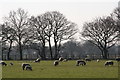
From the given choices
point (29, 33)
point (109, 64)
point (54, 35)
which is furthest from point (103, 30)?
point (109, 64)

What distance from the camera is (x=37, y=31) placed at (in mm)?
91312

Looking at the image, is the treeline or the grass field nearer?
the grass field

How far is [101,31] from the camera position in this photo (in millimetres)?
90688

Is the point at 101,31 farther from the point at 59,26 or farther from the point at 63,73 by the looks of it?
the point at 63,73

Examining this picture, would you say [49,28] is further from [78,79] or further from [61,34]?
[78,79]

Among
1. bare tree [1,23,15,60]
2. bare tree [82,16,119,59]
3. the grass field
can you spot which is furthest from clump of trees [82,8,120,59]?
the grass field

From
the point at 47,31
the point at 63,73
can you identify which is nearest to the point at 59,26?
the point at 47,31

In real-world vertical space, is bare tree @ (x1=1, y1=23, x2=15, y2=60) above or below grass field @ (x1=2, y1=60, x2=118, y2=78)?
above

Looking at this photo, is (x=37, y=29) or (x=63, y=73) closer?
(x=63, y=73)

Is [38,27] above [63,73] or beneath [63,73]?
above

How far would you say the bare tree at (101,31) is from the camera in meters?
87.6

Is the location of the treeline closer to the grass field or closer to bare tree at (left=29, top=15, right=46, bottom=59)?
bare tree at (left=29, top=15, right=46, bottom=59)

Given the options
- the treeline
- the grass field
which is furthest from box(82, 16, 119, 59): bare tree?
the grass field

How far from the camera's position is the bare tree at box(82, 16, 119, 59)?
87625 millimetres
